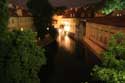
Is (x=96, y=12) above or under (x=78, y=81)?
above

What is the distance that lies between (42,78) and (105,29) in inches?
651

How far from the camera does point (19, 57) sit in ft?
53.1

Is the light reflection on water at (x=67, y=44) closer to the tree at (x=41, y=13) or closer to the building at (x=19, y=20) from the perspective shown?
the tree at (x=41, y=13)

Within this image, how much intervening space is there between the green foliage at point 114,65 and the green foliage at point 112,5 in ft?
193

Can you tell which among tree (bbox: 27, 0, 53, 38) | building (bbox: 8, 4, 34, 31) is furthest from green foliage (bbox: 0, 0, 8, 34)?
tree (bbox: 27, 0, 53, 38)

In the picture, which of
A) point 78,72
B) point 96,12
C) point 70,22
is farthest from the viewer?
point 70,22

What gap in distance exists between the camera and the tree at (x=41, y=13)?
54219mm

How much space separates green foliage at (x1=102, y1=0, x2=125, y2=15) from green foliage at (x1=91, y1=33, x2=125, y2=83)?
58.8 metres

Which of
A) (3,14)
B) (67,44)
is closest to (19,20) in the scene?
(67,44)

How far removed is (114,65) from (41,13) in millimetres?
45262

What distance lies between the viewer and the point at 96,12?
8512cm

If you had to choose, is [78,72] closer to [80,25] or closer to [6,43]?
[6,43]

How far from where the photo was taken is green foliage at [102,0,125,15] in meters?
68.8

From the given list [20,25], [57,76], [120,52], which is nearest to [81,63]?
[57,76]
